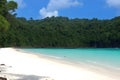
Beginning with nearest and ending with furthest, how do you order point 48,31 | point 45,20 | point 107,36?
1. point 107,36
2. point 48,31
3. point 45,20

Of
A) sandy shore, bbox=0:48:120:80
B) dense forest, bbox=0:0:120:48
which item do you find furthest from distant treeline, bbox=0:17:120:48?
sandy shore, bbox=0:48:120:80

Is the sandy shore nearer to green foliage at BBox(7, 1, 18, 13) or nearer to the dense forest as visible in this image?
green foliage at BBox(7, 1, 18, 13)

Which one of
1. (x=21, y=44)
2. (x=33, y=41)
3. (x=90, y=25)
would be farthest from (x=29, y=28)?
(x=90, y=25)

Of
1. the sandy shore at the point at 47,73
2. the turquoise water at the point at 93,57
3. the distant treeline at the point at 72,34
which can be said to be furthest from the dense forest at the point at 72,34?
the sandy shore at the point at 47,73

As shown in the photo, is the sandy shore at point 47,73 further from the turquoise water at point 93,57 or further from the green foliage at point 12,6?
the green foliage at point 12,6

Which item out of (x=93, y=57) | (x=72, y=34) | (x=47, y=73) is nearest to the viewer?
(x=47, y=73)

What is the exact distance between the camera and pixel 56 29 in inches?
4663

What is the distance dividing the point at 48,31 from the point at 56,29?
4171mm

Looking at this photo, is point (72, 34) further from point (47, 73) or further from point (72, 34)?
point (47, 73)

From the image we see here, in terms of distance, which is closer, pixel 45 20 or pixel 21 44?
pixel 21 44

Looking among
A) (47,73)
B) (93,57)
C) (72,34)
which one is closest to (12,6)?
(93,57)

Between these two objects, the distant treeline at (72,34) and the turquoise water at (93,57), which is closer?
the turquoise water at (93,57)

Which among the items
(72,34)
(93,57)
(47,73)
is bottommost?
(93,57)

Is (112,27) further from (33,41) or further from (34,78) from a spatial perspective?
(34,78)
